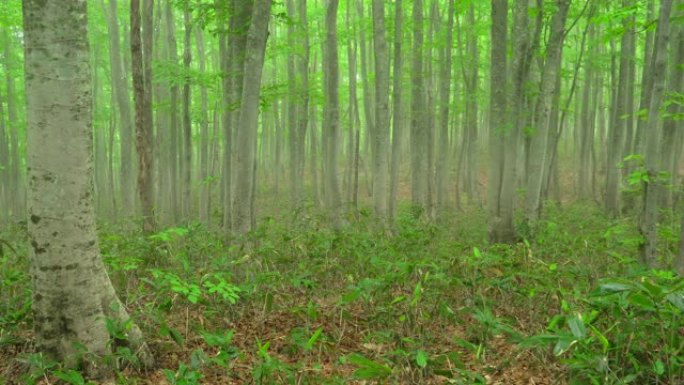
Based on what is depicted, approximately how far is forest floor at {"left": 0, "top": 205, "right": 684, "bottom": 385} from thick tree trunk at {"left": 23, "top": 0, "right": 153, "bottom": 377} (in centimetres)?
21

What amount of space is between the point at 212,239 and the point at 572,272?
5.08m

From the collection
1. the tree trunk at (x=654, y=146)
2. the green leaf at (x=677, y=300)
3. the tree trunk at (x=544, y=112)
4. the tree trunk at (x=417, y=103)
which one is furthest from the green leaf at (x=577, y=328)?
the tree trunk at (x=417, y=103)

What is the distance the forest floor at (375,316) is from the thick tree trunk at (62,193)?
0.69ft

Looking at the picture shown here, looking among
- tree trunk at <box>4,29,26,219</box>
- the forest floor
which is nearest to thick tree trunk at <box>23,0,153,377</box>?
the forest floor

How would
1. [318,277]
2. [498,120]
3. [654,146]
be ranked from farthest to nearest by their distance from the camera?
[498,120] < [318,277] < [654,146]

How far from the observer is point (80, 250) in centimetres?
326

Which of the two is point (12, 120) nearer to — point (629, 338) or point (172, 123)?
point (172, 123)

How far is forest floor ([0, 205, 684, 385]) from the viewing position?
324 cm

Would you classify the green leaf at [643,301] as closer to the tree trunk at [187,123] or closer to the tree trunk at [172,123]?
the tree trunk at [187,123]

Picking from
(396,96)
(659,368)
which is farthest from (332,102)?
(659,368)

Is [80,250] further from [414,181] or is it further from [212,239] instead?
[414,181]

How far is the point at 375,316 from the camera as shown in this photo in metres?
4.78

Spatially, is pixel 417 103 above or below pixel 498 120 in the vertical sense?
above

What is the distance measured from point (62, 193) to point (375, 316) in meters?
3.00
